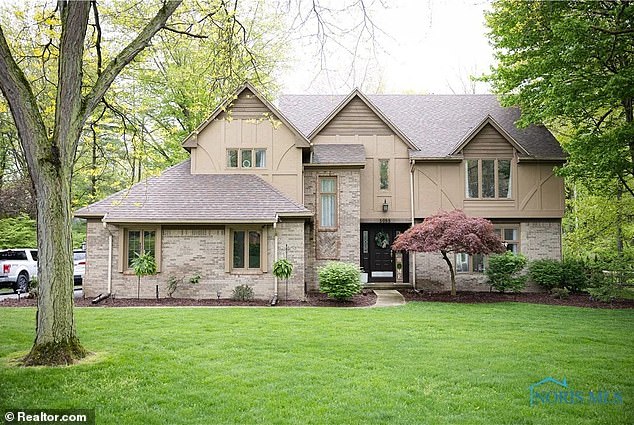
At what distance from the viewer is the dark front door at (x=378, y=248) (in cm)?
2142

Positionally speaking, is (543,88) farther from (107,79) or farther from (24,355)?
(24,355)

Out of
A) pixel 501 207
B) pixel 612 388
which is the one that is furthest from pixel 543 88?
pixel 612 388

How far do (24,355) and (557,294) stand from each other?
16.5 metres

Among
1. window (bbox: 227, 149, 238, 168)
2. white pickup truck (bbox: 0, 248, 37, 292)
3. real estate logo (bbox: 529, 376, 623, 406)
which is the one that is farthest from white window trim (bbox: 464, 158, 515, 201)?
white pickup truck (bbox: 0, 248, 37, 292)

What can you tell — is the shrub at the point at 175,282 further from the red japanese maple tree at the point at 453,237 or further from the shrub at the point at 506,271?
the shrub at the point at 506,271

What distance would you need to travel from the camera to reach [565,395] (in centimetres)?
692

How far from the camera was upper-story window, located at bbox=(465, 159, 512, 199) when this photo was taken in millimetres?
20766

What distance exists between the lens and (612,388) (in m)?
7.27

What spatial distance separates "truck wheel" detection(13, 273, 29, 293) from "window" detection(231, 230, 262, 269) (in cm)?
897

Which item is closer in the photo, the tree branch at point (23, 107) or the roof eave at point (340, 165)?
the tree branch at point (23, 107)

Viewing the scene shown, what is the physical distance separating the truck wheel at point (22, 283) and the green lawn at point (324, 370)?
26.8ft

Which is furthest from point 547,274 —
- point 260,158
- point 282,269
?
point 260,158

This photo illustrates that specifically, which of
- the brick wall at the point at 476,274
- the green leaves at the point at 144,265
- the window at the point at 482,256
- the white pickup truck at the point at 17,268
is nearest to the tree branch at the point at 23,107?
→ the green leaves at the point at 144,265

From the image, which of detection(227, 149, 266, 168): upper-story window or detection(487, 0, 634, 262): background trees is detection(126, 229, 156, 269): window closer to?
detection(227, 149, 266, 168): upper-story window
